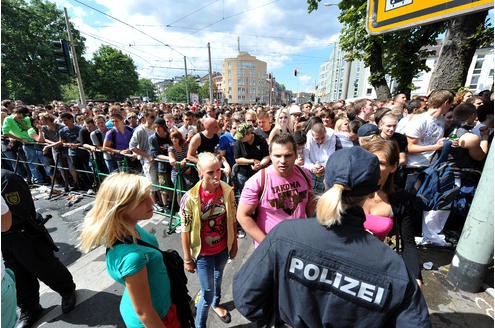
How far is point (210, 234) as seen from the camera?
234 cm

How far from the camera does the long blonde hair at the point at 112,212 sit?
139 cm

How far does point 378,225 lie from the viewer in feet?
6.07

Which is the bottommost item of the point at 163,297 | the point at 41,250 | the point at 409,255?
the point at 41,250

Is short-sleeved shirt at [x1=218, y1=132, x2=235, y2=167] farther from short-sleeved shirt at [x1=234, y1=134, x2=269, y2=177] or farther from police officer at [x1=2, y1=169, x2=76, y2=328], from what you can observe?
A: police officer at [x1=2, y1=169, x2=76, y2=328]

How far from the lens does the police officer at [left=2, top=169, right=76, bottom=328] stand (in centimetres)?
226

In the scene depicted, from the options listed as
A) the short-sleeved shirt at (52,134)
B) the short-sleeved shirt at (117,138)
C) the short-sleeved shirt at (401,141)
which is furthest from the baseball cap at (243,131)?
the short-sleeved shirt at (52,134)

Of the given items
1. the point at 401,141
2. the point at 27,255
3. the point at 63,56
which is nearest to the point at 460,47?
A: the point at 401,141

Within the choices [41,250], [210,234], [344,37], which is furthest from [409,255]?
[344,37]

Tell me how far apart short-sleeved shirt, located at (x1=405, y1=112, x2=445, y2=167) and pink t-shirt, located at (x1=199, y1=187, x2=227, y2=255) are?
3149 millimetres

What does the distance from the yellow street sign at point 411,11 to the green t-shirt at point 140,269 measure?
3310 mm

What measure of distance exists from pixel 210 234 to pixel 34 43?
45.7m

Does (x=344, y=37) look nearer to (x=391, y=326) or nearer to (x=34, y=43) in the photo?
(x=391, y=326)

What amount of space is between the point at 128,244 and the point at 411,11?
3.39m

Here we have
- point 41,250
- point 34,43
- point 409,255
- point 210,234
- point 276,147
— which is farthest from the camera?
point 34,43
